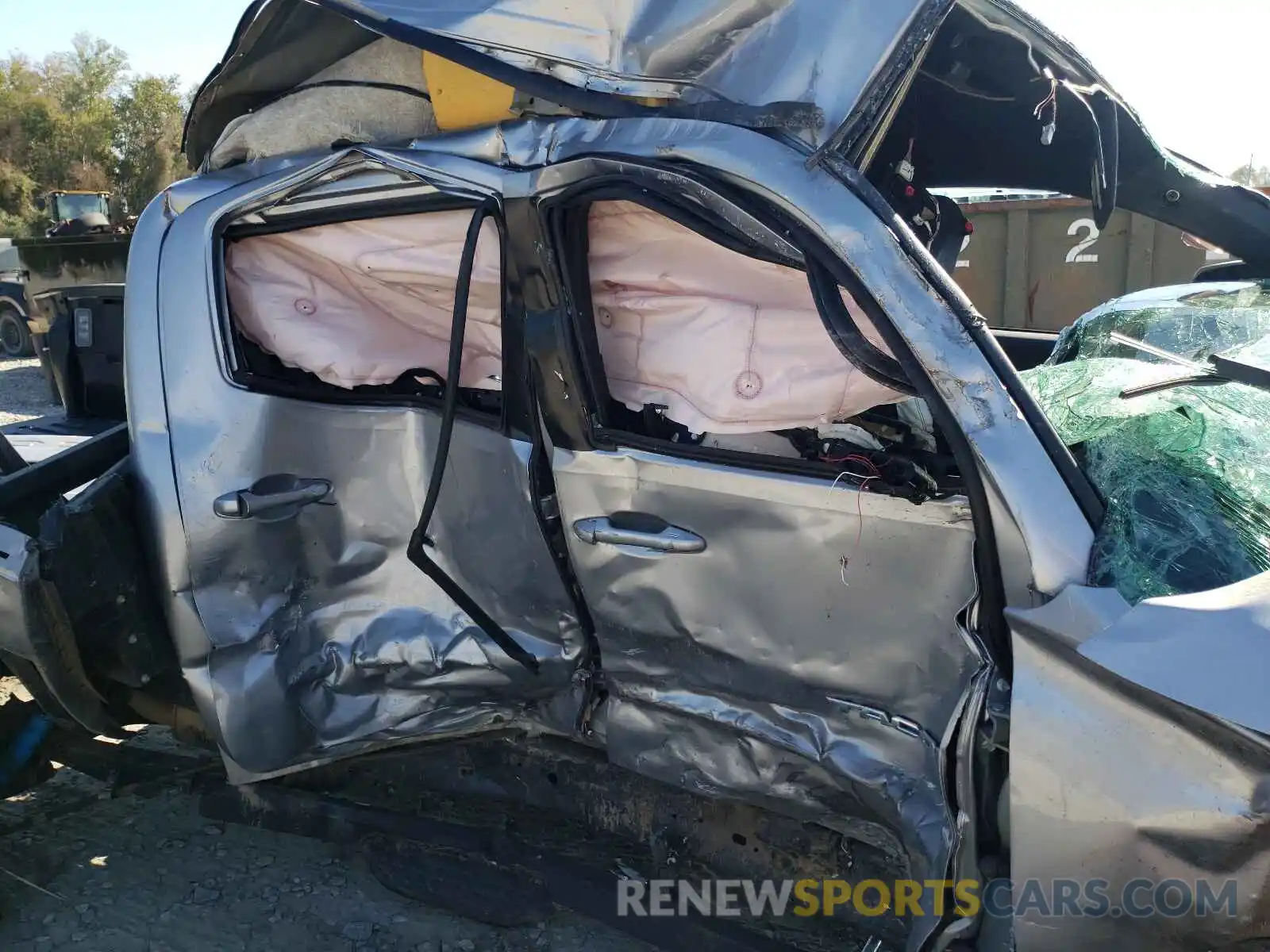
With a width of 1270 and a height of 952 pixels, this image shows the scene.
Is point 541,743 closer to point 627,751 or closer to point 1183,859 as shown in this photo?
point 627,751

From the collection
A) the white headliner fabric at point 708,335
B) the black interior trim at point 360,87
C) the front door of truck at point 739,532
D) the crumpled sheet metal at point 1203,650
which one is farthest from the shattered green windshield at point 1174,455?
the black interior trim at point 360,87

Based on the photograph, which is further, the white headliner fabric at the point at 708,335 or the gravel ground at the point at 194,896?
the gravel ground at the point at 194,896

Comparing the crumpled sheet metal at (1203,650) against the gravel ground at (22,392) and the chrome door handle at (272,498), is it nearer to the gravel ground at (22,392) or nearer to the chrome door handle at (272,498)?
the chrome door handle at (272,498)

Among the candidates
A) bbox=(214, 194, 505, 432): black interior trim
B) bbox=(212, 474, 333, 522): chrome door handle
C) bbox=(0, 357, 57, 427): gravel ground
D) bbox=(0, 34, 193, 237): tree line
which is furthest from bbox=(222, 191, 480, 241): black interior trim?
bbox=(0, 34, 193, 237): tree line

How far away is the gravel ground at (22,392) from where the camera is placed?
32.7ft

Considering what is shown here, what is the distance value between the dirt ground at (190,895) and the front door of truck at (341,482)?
0.49 m

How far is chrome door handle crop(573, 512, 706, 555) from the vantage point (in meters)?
1.95

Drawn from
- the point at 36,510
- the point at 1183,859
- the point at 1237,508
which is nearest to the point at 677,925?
the point at 1183,859

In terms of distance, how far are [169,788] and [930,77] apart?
3.04 m

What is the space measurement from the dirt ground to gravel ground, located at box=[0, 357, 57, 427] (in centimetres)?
655

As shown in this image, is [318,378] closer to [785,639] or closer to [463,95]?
[463,95]

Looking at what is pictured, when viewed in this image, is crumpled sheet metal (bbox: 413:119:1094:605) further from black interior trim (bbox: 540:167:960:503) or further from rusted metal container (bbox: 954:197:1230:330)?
rusted metal container (bbox: 954:197:1230:330)

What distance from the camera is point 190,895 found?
2.66 m

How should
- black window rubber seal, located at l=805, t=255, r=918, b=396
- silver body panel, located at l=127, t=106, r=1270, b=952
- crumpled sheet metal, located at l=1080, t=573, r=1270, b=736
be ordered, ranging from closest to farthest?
1. crumpled sheet metal, located at l=1080, t=573, r=1270, b=736
2. silver body panel, located at l=127, t=106, r=1270, b=952
3. black window rubber seal, located at l=805, t=255, r=918, b=396
